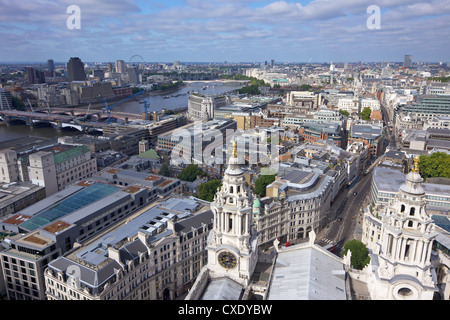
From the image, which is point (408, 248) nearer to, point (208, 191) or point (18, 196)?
point (208, 191)

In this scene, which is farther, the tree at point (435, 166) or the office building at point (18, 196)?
the tree at point (435, 166)

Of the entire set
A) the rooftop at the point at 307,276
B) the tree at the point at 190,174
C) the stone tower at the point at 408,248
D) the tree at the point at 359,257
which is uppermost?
the stone tower at the point at 408,248

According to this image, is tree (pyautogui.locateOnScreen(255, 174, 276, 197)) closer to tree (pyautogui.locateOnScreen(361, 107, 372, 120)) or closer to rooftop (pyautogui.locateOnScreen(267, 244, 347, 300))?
rooftop (pyautogui.locateOnScreen(267, 244, 347, 300))

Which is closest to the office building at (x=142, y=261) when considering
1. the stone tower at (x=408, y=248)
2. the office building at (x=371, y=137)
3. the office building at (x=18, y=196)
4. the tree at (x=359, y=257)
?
the tree at (x=359, y=257)

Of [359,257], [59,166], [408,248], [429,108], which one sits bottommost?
[359,257]

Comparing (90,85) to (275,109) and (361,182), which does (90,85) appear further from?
(361,182)

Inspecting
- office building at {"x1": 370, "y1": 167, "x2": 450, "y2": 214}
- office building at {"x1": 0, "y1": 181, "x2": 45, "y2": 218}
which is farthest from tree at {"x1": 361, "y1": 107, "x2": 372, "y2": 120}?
office building at {"x1": 0, "y1": 181, "x2": 45, "y2": 218}

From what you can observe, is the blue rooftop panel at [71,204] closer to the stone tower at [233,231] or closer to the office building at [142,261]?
the office building at [142,261]

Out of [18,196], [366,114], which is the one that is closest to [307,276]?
[18,196]
